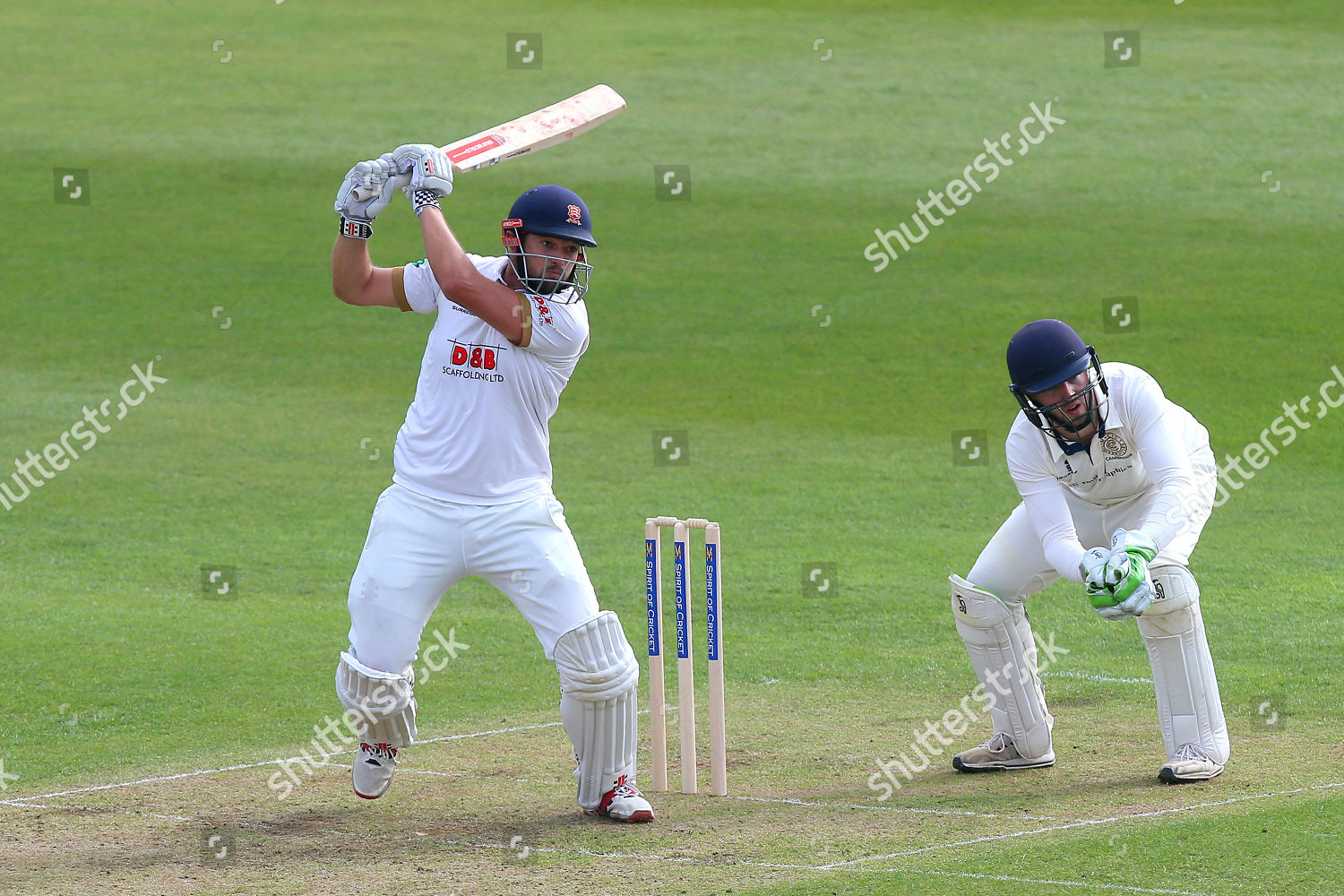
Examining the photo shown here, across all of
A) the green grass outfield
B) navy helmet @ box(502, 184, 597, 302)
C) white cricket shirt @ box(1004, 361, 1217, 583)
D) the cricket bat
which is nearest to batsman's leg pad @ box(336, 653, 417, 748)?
the green grass outfield

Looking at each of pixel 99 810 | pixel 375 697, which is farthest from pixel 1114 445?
pixel 99 810

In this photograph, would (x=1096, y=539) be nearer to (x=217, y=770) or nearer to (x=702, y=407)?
(x=217, y=770)

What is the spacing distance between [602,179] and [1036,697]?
1353 cm

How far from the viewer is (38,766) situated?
6.36 m

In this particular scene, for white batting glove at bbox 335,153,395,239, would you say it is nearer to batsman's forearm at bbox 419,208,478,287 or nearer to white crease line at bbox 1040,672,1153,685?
batsman's forearm at bbox 419,208,478,287

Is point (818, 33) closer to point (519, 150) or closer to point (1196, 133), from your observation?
point (1196, 133)

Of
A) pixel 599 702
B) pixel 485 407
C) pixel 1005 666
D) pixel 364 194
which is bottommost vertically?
pixel 599 702

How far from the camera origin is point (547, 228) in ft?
18.3

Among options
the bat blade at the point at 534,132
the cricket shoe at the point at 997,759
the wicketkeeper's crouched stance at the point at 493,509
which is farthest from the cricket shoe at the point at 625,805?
the bat blade at the point at 534,132

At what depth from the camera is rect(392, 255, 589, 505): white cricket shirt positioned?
5520 mm

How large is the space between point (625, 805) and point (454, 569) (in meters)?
0.96

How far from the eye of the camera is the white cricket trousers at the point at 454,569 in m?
5.45

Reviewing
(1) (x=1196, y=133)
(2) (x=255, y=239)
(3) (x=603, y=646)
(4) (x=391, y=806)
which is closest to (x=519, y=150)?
(3) (x=603, y=646)

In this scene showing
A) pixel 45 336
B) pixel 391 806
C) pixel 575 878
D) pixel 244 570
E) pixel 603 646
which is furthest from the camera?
pixel 45 336
